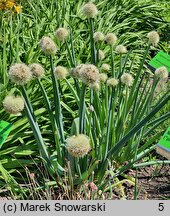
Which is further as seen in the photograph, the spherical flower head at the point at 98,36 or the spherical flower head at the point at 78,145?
the spherical flower head at the point at 98,36

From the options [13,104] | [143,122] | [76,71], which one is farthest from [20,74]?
[143,122]

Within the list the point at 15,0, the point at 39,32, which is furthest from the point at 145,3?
the point at 39,32

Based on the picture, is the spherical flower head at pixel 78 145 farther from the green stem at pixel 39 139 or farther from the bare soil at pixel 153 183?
the bare soil at pixel 153 183

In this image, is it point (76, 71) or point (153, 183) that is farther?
point (153, 183)

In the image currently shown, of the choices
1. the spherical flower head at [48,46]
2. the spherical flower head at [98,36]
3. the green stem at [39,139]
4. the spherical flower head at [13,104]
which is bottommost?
the green stem at [39,139]

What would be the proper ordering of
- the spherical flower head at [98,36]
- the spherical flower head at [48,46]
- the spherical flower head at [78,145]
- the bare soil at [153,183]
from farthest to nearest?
1. the bare soil at [153,183]
2. the spherical flower head at [98,36]
3. the spherical flower head at [48,46]
4. the spherical flower head at [78,145]

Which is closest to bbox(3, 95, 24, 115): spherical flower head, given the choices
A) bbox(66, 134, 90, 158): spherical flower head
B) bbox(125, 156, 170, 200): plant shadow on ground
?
bbox(66, 134, 90, 158): spherical flower head

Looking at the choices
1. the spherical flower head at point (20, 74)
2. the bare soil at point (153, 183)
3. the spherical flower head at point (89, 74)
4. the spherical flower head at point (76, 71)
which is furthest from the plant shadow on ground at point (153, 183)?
the spherical flower head at point (20, 74)

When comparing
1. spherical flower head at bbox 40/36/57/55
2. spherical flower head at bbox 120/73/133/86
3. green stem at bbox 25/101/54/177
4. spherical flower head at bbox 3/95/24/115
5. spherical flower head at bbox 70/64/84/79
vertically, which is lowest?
green stem at bbox 25/101/54/177

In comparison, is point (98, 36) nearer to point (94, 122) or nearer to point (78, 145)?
point (94, 122)

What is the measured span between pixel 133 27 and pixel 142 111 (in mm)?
2066

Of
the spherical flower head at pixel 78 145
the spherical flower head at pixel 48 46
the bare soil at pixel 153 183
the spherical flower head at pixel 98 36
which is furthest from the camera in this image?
the bare soil at pixel 153 183

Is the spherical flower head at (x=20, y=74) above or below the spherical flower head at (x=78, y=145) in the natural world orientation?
above

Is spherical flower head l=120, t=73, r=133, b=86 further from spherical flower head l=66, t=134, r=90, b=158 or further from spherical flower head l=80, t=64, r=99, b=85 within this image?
spherical flower head l=66, t=134, r=90, b=158
